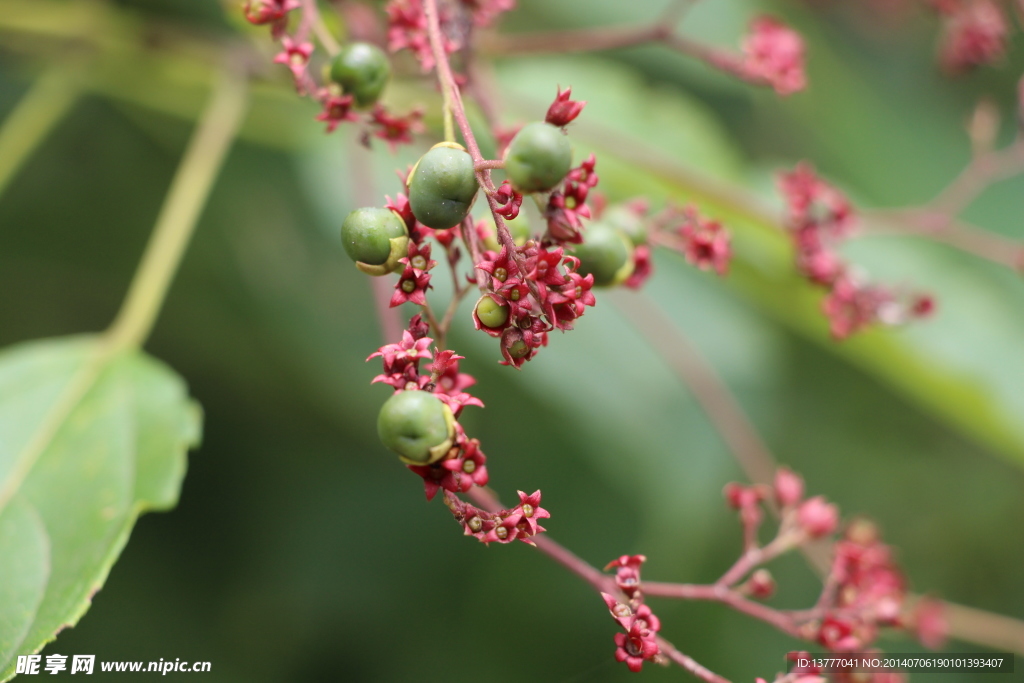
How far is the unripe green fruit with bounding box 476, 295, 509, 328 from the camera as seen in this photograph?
3.28 ft

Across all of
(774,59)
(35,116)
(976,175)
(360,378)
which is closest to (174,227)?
(35,116)

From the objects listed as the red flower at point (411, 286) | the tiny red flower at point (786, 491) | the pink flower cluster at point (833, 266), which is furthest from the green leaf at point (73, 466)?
the pink flower cluster at point (833, 266)

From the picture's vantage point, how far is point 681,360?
2.40m

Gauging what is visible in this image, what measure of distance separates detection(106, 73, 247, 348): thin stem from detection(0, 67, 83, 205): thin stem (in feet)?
1.54

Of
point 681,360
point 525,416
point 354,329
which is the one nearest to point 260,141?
point 354,329

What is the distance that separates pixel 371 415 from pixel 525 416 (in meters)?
0.55

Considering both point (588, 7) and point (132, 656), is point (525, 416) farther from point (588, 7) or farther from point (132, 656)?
point (588, 7)

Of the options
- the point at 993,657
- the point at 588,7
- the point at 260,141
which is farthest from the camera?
the point at 588,7

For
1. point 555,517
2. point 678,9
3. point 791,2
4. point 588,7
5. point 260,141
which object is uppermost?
point 791,2

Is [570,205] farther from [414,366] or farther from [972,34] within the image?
[972,34]

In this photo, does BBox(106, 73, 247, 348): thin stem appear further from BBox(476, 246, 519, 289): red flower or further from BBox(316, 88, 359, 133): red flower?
BBox(476, 246, 519, 289): red flower

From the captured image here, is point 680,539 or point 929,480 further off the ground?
point 929,480

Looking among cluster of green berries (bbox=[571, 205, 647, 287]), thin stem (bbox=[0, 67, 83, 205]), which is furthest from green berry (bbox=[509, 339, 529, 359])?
thin stem (bbox=[0, 67, 83, 205])

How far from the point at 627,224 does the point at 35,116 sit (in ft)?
6.04
